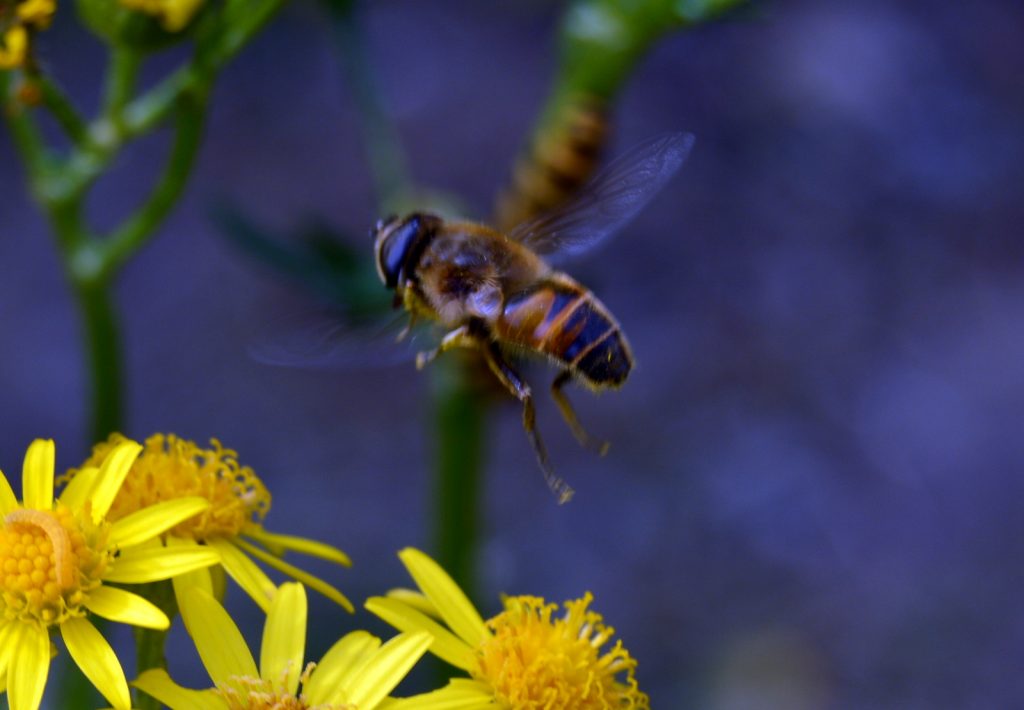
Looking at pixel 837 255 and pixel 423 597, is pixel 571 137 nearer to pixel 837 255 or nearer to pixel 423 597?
pixel 423 597

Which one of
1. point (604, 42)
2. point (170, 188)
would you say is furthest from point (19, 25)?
point (604, 42)

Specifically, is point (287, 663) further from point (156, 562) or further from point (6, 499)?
point (6, 499)

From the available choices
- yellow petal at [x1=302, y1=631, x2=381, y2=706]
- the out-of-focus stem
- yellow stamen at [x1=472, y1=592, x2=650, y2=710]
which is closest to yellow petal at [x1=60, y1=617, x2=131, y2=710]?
yellow petal at [x1=302, y1=631, x2=381, y2=706]

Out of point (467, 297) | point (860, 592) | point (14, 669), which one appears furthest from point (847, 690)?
point (14, 669)

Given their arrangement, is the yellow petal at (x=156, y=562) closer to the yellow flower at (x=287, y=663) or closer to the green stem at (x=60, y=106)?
the yellow flower at (x=287, y=663)

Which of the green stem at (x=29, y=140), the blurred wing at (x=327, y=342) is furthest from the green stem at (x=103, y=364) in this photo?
the blurred wing at (x=327, y=342)
